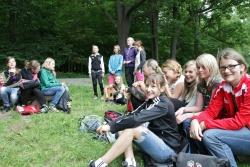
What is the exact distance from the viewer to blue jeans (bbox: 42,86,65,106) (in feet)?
30.0

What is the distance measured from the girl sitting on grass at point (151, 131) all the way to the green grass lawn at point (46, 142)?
478 millimetres

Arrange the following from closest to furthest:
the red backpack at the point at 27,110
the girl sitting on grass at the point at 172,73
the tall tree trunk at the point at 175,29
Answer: the girl sitting on grass at the point at 172,73 → the red backpack at the point at 27,110 → the tall tree trunk at the point at 175,29

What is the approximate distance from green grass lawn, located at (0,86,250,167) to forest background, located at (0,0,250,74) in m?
13.9

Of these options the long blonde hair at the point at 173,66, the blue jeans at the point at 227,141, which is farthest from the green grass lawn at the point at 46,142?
the long blonde hair at the point at 173,66

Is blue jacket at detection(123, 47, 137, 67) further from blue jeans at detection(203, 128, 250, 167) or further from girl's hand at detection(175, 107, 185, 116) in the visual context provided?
blue jeans at detection(203, 128, 250, 167)

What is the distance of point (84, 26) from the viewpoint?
26188 mm

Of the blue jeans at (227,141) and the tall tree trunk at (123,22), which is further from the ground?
the tall tree trunk at (123,22)

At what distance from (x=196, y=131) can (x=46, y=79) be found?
530cm

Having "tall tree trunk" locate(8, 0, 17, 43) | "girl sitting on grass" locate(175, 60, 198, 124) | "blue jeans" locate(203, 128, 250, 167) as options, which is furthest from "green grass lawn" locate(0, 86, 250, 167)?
"tall tree trunk" locate(8, 0, 17, 43)

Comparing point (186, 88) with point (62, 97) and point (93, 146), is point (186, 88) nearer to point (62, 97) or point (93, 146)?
point (93, 146)

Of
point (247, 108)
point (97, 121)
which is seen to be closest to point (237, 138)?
point (247, 108)

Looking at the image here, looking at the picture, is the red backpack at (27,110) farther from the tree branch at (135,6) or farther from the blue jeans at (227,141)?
the tree branch at (135,6)

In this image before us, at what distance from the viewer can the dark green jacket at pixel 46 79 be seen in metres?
9.30

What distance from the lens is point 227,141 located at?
460 cm
